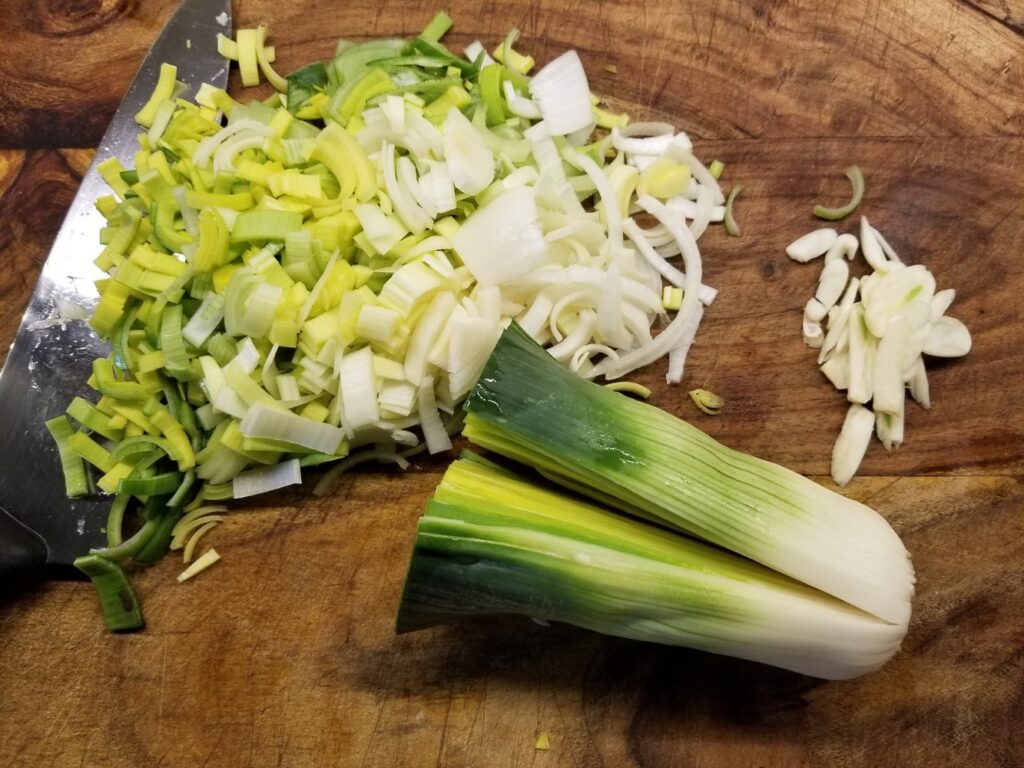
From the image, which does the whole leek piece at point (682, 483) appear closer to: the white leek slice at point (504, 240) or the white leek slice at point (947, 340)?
the white leek slice at point (504, 240)

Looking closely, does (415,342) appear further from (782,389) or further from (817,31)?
(817,31)

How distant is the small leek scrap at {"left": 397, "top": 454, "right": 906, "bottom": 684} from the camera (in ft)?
5.14

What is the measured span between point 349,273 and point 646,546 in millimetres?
886

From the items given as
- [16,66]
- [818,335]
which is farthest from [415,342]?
[16,66]

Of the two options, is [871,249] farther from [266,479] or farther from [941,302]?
[266,479]

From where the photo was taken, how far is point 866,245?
1992mm

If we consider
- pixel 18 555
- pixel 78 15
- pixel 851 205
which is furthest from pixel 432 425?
pixel 78 15

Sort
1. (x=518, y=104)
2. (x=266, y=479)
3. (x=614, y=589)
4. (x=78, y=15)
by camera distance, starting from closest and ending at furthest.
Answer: (x=614, y=589)
(x=266, y=479)
(x=518, y=104)
(x=78, y=15)

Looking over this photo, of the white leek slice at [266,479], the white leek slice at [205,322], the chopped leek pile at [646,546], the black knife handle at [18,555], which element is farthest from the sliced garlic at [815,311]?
the black knife handle at [18,555]

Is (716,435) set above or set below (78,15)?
below

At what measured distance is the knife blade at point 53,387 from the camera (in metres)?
1.89

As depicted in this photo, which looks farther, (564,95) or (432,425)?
(564,95)

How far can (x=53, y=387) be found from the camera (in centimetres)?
194

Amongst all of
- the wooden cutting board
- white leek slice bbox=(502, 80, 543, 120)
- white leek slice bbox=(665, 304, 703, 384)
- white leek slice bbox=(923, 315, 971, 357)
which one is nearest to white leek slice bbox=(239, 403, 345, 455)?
the wooden cutting board
